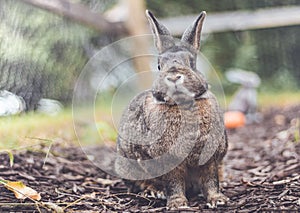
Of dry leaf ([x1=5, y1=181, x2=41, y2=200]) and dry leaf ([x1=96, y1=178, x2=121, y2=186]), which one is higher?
dry leaf ([x1=96, y1=178, x2=121, y2=186])

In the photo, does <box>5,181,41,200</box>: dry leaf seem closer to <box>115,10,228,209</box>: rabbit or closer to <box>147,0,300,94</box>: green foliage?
<box>115,10,228,209</box>: rabbit

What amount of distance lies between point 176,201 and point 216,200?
5.4 inches

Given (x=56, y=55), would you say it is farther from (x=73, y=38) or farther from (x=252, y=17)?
(x=252, y=17)

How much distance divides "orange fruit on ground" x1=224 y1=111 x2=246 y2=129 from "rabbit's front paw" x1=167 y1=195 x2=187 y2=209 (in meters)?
2.19

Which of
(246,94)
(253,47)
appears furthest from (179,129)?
(253,47)

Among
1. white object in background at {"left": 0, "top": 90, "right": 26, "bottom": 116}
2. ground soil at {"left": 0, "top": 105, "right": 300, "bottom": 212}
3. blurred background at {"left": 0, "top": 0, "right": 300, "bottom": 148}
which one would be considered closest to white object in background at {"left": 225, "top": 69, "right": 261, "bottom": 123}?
blurred background at {"left": 0, "top": 0, "right": 300, "bottom": 148}

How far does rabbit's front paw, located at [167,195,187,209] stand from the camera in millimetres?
1955

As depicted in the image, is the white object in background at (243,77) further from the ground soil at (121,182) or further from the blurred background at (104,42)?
the ground soil at (121,182)

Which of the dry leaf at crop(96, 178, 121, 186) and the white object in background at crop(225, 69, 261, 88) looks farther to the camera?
the white object in background at crop(225, 69, 261, 88)

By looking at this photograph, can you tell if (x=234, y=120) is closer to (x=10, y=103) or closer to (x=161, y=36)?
(x=10, y=103)

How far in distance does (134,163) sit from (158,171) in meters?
0.12

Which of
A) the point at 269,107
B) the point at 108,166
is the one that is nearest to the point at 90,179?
the point at 108,166

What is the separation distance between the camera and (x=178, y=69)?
1.81 metres

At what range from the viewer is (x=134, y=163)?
2.08 metres
